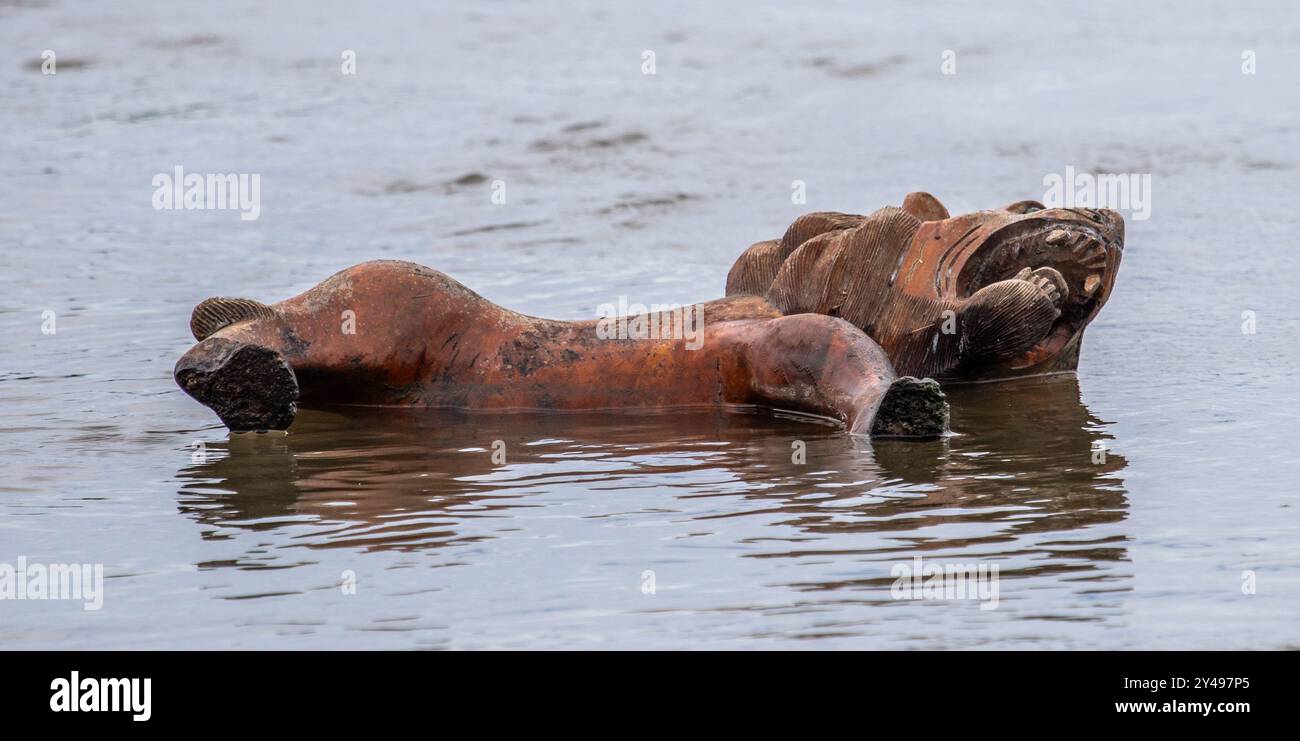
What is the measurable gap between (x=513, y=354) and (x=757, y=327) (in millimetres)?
1005

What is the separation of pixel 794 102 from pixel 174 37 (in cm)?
696

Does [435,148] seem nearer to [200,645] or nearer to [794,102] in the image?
[794,102]

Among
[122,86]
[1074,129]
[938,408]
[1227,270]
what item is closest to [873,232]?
[938,408]

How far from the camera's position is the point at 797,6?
67.2ft

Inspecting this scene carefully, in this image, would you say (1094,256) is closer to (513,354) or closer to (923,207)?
(923,207)

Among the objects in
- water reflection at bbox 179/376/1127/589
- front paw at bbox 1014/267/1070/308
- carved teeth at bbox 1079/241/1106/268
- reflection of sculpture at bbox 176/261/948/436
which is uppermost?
carved teeth at bbox 1079/241/1106/268

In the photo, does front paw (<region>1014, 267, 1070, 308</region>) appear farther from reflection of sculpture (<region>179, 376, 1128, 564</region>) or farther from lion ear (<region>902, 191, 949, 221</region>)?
lion ear (<region>902, 191, 949, 221</region>)

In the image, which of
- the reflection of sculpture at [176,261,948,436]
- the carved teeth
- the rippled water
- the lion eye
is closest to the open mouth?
the carved teeth

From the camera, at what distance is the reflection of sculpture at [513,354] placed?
6887 millimetres

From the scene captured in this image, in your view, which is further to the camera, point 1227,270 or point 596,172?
point 596,172

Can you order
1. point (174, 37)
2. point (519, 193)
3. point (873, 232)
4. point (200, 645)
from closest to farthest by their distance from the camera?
point (200, 645) → point (873, 232) → point (519, 193) → point (174, 37)

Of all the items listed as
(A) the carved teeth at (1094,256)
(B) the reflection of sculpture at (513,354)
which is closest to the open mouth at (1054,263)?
(A) the carved teeth at (1094,256)

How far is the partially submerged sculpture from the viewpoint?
23.1 ft

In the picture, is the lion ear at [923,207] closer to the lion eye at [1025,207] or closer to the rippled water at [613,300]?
the lion eye at [1025,207]
